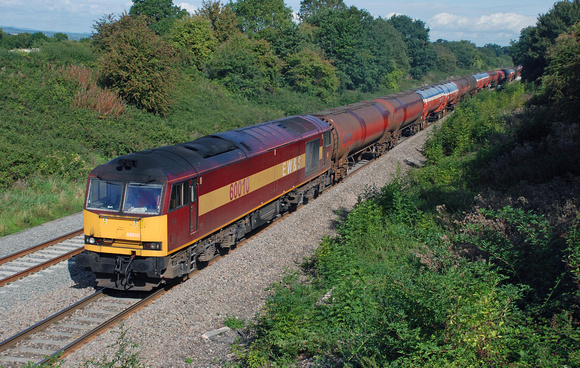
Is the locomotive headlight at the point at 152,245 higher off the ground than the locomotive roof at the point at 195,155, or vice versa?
the locomotive roof at the point at 195,155

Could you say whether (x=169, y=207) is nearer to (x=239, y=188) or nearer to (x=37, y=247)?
(x=239, y=188)

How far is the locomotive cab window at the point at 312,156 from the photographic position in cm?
1835

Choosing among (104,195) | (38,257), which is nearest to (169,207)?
(104,195)

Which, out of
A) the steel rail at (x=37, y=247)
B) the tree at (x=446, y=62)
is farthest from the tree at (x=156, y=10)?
the tree at (x=446, y=62)

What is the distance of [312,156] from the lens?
18734mm

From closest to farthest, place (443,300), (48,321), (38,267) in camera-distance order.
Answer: (443,300) < (48,321) < (38,267)

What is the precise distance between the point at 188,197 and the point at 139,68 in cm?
2057

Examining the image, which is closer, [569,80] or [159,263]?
[159,263]

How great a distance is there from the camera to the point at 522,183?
14.0 meters

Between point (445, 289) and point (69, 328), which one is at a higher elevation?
point (445, 289)

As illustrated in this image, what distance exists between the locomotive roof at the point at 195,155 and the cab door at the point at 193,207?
33 centimetres

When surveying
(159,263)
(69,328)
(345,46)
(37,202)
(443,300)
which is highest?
(345,46)

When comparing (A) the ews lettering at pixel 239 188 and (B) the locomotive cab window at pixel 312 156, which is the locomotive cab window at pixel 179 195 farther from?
(B) the locomotive cab window at pixel 312 156

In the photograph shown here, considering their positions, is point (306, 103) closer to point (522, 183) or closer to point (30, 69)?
point (30, 69)
